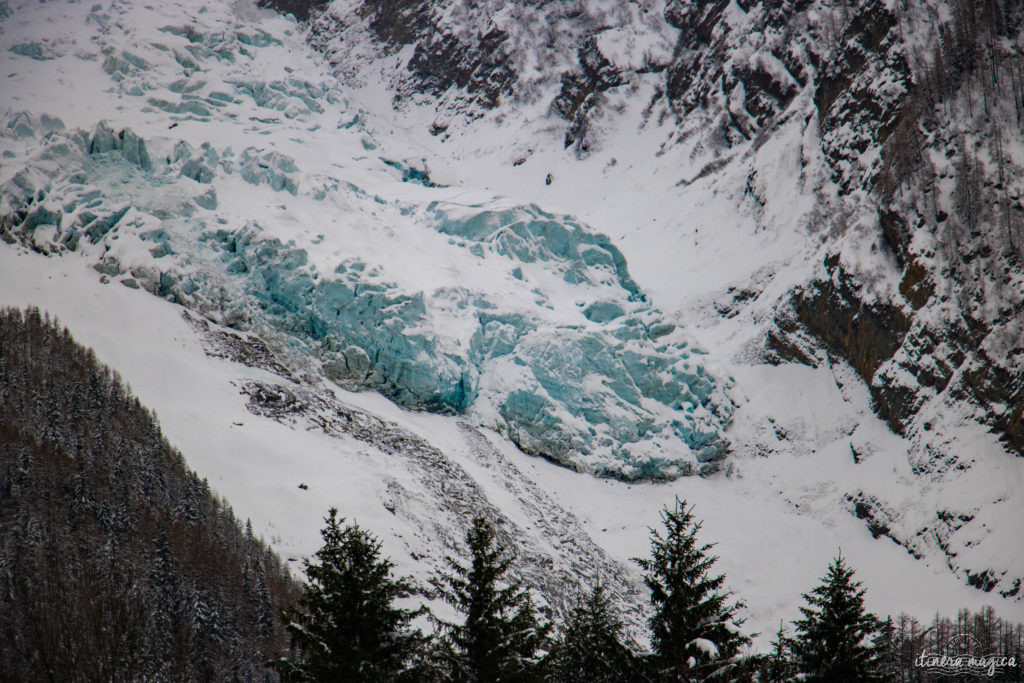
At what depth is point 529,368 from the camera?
103375 mm

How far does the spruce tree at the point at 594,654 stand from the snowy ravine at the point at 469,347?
117 ft

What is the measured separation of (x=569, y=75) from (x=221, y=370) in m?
129

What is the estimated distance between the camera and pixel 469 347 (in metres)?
103

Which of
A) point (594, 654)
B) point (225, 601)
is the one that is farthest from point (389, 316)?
point (594, 654)

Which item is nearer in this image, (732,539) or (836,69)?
(732,539)

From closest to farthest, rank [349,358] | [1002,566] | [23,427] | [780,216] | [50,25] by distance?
[23,427] → [1002,566] → [349,358] → [780,216] → [50,25]

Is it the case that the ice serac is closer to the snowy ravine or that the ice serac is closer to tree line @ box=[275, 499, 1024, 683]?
the snowy ravine

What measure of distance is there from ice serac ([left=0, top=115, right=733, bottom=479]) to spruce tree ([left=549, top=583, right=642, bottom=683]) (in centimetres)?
6839

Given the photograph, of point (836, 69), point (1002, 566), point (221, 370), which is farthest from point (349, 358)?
point (836, 69)

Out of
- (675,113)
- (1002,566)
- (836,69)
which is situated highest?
(675,113)

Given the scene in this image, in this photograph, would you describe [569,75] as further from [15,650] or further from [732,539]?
[15,650]

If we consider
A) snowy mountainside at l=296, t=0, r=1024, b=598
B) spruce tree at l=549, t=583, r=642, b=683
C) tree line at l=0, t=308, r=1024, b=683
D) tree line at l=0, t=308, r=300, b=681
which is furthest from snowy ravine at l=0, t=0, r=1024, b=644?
spruce tree at l=549, t=583, r=642, b=683

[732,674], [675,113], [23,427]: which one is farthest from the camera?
[675,113]

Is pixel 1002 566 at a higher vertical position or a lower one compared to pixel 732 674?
higher
